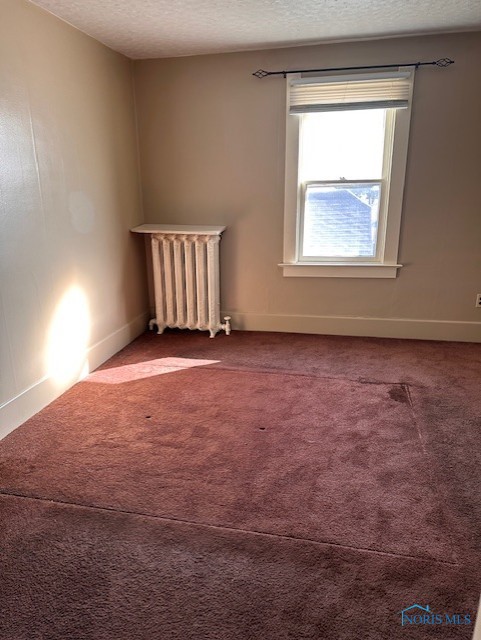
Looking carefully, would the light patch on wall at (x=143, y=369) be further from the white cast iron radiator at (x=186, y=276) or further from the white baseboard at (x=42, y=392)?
the white cast iron radiator at (x=186, y=276)

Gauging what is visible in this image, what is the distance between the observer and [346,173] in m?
3.62

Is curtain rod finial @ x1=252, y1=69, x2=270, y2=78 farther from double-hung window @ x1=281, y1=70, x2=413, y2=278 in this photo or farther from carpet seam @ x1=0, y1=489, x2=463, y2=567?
carpet seam @ x1=0, y1=489, x2=463, y2=567

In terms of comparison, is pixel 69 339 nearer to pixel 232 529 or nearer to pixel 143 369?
pixel 143 369

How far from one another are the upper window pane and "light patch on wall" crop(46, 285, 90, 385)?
2.06m

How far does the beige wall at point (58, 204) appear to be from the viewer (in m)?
2.42

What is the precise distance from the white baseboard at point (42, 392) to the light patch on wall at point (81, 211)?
0.88 m

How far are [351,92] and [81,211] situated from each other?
2.20 m

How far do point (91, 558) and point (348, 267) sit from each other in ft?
9.55

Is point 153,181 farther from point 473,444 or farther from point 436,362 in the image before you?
point 473,444

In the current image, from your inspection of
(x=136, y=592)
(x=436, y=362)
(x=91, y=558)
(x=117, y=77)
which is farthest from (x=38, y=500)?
(x=117, y=77)

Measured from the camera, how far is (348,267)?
12.4 feet

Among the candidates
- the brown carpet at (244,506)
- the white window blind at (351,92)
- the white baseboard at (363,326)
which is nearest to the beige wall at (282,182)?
the white baseboard at (363,326)

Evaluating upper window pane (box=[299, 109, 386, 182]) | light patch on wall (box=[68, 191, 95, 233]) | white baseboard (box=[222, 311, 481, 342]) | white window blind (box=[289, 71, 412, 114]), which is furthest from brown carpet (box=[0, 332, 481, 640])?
white window blind (box=[289, 71, 412, 114])

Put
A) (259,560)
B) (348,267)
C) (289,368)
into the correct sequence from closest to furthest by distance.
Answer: (259,560), (289,368), (348,267)
